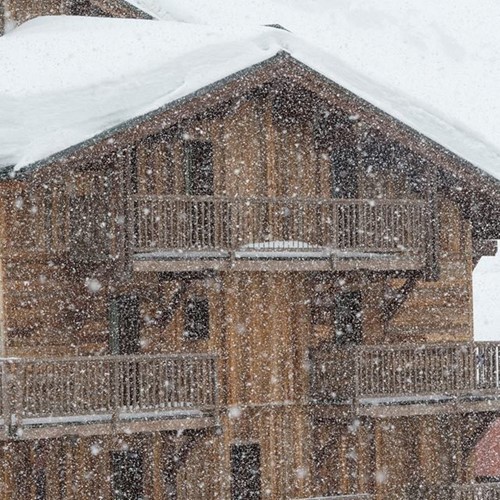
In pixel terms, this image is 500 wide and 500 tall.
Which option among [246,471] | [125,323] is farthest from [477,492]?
[125,323]

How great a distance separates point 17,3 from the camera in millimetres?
31625

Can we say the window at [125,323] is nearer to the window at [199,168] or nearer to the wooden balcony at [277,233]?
the wooden balcony at [277,233]

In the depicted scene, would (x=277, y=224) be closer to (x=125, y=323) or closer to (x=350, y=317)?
(x=350, y=317)

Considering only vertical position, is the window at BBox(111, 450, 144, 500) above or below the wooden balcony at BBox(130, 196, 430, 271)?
below

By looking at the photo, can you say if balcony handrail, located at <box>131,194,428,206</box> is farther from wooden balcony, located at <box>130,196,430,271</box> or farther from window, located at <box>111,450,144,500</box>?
window, located at <box>111,450,144,500</box>

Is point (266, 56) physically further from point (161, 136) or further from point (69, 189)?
point (69, 189)

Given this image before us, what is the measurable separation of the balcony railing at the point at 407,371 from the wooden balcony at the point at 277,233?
1514 millimetres

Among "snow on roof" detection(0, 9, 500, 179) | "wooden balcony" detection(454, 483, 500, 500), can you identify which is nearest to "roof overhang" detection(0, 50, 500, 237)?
"snow on roof" detection(0, 9, 500, 179)

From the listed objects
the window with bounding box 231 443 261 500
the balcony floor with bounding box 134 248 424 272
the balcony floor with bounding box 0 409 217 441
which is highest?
the balcony floor with bounding box 134 248 424 272

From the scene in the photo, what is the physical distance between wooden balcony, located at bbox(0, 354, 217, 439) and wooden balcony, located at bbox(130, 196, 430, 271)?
168cm

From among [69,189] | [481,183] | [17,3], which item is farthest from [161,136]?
[17,3]

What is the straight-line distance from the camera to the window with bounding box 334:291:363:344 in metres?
26.9

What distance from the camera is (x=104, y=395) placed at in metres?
23.5

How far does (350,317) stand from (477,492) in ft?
12.6
